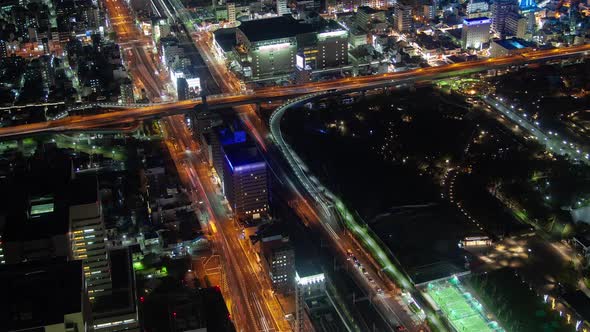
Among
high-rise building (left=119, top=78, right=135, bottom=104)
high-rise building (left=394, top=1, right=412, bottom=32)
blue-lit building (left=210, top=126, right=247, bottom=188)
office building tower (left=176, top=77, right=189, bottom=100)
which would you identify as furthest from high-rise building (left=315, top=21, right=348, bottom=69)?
blue-lit building (left=210, top=126, right=247, bottom=188)

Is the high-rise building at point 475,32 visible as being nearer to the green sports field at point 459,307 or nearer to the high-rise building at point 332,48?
the high-rise building at point 332,48

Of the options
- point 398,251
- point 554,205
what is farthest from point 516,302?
point 554,205

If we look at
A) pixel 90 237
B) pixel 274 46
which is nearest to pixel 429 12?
pixel 274 46

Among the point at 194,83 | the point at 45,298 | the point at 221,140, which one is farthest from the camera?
the point at 194,83

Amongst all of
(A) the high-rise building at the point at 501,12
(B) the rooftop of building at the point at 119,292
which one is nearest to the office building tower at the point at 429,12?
(A) the high-rise building at the point at 501,12

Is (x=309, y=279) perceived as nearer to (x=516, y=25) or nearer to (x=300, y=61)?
(x=300, y=61)

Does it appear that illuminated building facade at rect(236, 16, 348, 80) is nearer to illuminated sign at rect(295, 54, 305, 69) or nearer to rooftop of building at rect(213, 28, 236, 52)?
illuminated sign at rect(295, 54, 305, 69)
